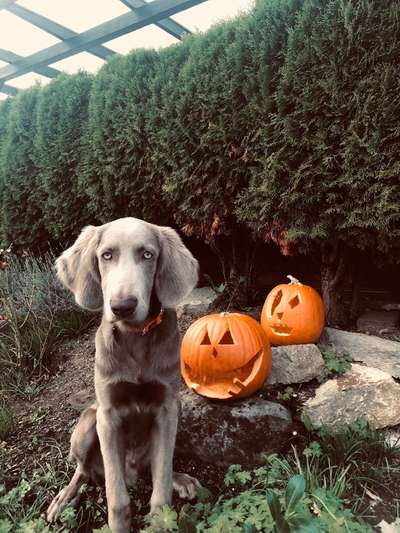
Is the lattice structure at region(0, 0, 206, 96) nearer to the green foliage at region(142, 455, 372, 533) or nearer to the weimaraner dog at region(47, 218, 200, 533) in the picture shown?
the weimaraner dog at region(47, 218, 200, 533)

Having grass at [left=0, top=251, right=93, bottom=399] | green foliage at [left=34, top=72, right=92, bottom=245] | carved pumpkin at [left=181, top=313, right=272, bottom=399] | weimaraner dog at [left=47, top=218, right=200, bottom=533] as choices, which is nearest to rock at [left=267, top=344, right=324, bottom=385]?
carved pumpkin at [left=181, top=313, right=272, bottom=399]

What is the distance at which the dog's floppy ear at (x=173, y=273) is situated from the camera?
7.36ft

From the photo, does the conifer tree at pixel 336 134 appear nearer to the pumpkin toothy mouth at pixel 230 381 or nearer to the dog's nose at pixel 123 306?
the pumpkin toothy mouth at pixel 230 381

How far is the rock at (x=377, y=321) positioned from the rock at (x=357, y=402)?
1.45 m

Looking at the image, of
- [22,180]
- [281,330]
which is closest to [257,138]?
[281,330]

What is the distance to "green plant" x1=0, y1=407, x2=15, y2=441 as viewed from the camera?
324 cm

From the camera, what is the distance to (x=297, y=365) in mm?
3387

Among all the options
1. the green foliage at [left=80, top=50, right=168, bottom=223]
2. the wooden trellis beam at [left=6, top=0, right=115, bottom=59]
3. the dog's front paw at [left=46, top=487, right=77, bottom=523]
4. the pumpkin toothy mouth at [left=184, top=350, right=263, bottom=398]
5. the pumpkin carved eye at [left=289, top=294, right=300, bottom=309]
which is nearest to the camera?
the dog's front paw at [left=46, top=487, right=77, bottom=523]

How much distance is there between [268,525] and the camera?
195 centimetres

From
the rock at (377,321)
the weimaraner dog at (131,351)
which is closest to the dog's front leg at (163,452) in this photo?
the weimaraner dog at (131,351)

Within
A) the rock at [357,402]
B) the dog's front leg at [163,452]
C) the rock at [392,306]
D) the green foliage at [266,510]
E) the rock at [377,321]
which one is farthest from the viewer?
the rock at [392,306]

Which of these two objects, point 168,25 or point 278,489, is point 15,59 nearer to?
point 168,25

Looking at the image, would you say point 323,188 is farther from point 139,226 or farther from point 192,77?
point 139,226

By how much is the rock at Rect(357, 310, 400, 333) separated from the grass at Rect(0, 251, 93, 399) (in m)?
3.02
